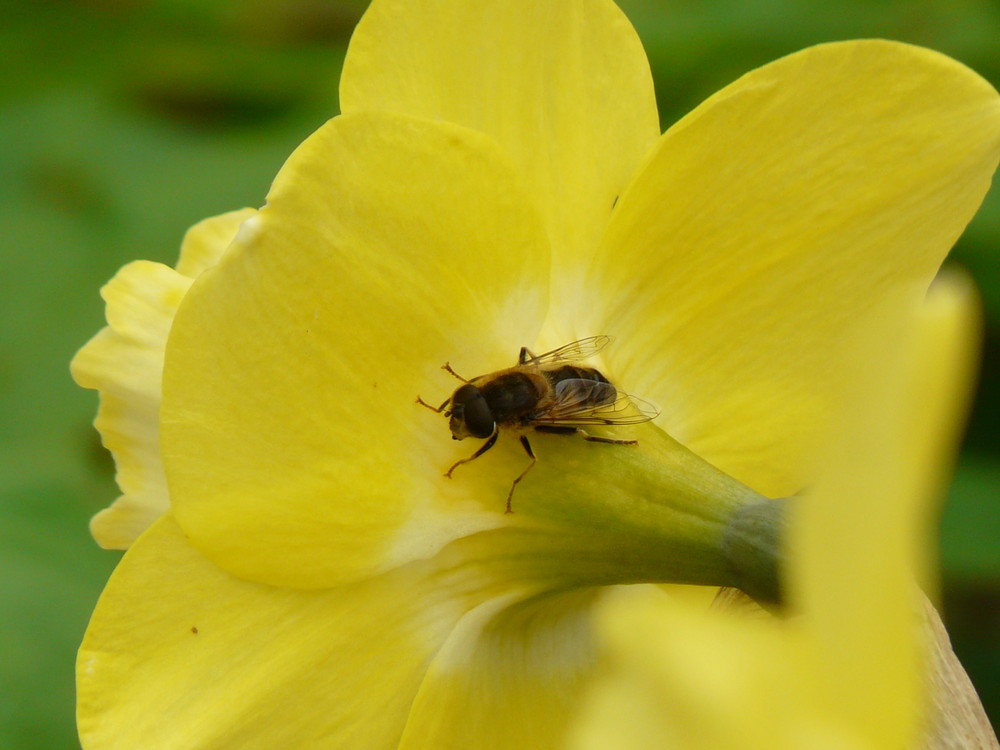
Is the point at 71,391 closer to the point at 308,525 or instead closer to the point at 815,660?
the point at 308,525

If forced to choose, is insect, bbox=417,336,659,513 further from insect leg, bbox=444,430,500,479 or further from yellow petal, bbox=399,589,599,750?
yellow petal, bbox=399,589,599,750

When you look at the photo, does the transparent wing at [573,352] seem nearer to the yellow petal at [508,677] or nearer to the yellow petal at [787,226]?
the yellow petal at [787,226]

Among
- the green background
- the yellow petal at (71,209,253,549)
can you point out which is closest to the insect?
the yellow petal at (71,209,253,549)

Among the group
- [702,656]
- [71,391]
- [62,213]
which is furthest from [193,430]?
[62,213]

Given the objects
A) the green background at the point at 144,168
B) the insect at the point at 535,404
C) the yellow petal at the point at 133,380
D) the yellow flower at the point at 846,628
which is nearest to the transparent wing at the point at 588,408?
the insect at the point at 535,404

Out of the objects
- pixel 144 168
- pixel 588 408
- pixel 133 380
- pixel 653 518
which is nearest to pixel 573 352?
pixel 588 408
